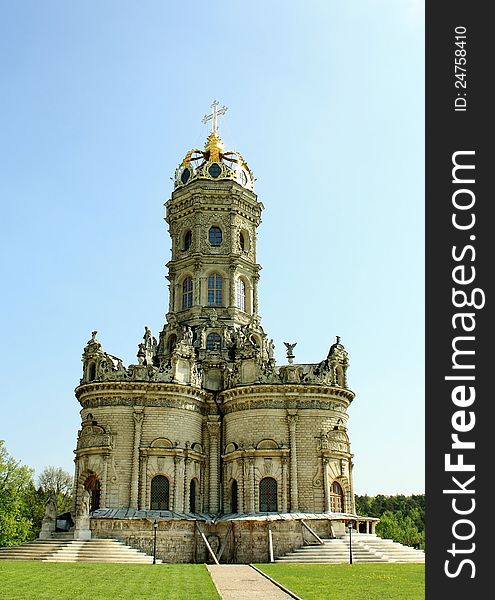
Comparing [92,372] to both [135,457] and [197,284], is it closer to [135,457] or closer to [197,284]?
[135,457]

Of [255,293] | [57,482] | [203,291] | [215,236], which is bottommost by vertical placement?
[57,482]

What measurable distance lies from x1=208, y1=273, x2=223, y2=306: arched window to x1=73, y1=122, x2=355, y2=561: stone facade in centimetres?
420

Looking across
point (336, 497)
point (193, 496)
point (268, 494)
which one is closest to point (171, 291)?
point (193, 496)

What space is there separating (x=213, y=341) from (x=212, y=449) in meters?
9.12

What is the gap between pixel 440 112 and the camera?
47.2 feet

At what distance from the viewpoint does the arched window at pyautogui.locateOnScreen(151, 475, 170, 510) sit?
51.3m

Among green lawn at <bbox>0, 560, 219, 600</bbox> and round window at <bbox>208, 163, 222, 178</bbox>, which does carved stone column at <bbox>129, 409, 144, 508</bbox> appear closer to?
green lawn at <bbox>0, 560, 219, 600</bbox>

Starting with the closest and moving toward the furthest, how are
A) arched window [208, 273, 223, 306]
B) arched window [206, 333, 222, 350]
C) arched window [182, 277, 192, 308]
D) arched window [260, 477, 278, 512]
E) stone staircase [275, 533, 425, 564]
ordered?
1. stone staircase [275, 533, 425, 564]
2. arched window [260, 477, 278, 512]
3. arched window [206, 333, 222, 350]
4. arched window [208, 273, 223, 306]
5. arched window [182, 277, 192, 308]

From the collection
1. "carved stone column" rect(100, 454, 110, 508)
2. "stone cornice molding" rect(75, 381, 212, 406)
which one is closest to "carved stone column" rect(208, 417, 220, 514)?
"stone cornice molding" rect(75, 381, 212, 406)

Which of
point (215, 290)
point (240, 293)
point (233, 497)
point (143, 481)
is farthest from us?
point (240, 293)

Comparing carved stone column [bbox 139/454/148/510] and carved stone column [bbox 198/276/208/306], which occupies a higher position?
carved stone column [bbox 198/276/208/306]

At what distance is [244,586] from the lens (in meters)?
27.2

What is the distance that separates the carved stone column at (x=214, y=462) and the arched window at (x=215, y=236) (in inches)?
641

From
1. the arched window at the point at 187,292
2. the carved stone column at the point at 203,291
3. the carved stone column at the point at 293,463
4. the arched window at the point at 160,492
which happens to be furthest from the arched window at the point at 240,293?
the arched window at the point at 160,492
